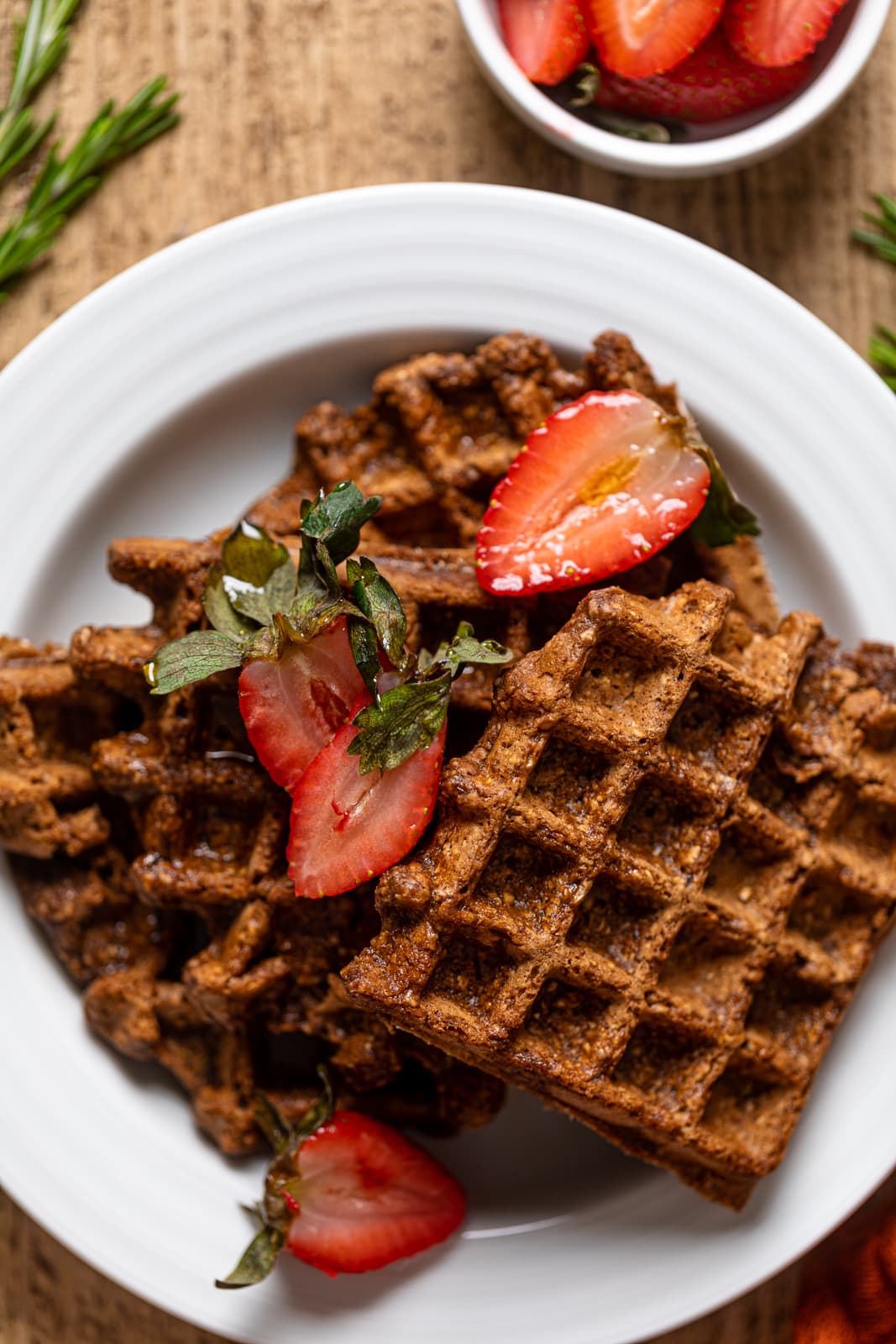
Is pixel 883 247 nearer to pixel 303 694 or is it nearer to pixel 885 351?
pixel 885 351

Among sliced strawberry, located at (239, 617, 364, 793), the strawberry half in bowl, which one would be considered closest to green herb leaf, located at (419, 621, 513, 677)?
sliced strawberry, located at (239, 617, 364, 793)

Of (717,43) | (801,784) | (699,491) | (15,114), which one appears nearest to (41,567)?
(15,114)

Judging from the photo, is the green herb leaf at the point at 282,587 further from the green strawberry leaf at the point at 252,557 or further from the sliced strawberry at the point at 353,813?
the sliced strawberry at the point at 353,813

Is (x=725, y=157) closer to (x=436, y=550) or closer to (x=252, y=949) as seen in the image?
(x=436, y=550)

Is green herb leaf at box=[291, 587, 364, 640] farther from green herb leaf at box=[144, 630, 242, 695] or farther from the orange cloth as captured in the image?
the orange cloth

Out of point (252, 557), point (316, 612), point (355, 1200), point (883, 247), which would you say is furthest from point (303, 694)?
point (883, 247)

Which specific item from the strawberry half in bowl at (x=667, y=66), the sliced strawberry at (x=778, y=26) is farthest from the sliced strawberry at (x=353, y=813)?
the sliced strawberry at (x=778, y=26)
